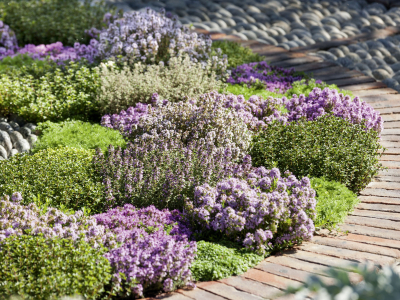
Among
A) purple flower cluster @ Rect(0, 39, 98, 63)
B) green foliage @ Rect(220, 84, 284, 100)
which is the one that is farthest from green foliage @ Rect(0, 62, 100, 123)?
green foliage @ Rect(220, 84, 284, 100)

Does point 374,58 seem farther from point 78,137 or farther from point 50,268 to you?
point 50,268

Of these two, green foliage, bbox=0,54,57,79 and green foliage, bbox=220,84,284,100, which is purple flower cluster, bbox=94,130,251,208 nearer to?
green foliage, bbox=220,84,284,100

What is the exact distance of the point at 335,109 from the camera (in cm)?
631

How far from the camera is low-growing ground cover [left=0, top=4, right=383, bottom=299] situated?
3443 mm

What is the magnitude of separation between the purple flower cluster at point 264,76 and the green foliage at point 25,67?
9.87ft

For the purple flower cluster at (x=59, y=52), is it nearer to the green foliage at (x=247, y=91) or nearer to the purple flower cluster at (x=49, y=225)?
the green foliage at (x=247, y=91)

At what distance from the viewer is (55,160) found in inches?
195

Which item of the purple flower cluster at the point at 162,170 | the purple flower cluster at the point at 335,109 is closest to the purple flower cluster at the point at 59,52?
the purple flower cluster at the point at 162,170

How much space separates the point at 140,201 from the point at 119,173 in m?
0.36

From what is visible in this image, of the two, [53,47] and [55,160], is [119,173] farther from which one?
[53,47]

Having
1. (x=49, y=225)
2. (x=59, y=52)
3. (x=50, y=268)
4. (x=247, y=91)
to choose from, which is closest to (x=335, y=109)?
(x=247, y=91)

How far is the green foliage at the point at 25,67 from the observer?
290 inches

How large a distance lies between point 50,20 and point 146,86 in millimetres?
4424

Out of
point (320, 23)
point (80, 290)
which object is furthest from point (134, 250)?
point (320, 23)
